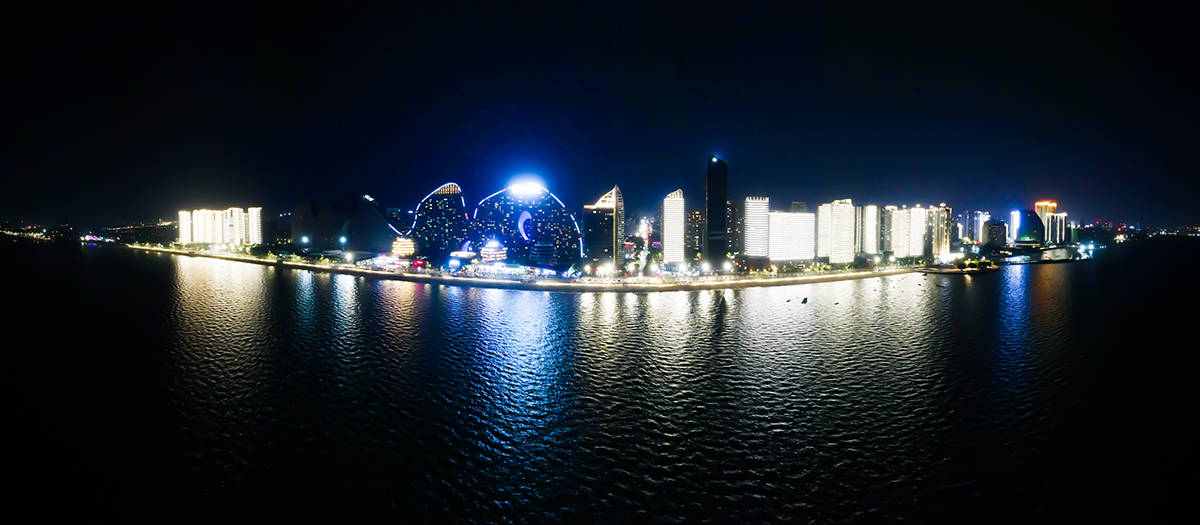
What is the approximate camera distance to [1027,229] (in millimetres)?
139875

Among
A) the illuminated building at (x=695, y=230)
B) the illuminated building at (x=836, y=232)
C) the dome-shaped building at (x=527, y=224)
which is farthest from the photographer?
the illuminated building at (x=695, y=230)

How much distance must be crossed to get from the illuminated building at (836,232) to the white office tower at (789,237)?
8.06 ft

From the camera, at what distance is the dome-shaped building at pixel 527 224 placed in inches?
2829

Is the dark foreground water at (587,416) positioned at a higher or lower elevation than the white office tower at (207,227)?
lower

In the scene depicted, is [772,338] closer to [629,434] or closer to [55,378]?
[629,434]

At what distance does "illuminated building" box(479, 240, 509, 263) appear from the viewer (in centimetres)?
7031

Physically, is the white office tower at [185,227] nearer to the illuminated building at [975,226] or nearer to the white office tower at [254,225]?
the white office tower at [254,225]

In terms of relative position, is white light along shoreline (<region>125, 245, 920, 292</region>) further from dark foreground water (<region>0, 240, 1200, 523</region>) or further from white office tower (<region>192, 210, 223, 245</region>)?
white office tower (<region>192, 210, 223, 245</region>)

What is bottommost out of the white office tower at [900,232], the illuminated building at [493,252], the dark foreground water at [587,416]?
the dark foreground water at [587,416]

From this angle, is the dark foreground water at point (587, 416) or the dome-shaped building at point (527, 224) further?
the dome-shaped building at point (527, 224)

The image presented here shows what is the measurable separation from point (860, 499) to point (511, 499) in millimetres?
7138

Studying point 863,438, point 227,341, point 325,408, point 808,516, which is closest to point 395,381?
point 325,408

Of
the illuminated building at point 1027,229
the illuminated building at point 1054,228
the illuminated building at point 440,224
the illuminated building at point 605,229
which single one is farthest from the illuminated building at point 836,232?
the illuminated building at point 1054,228

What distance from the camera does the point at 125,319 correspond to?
28.7 meters
